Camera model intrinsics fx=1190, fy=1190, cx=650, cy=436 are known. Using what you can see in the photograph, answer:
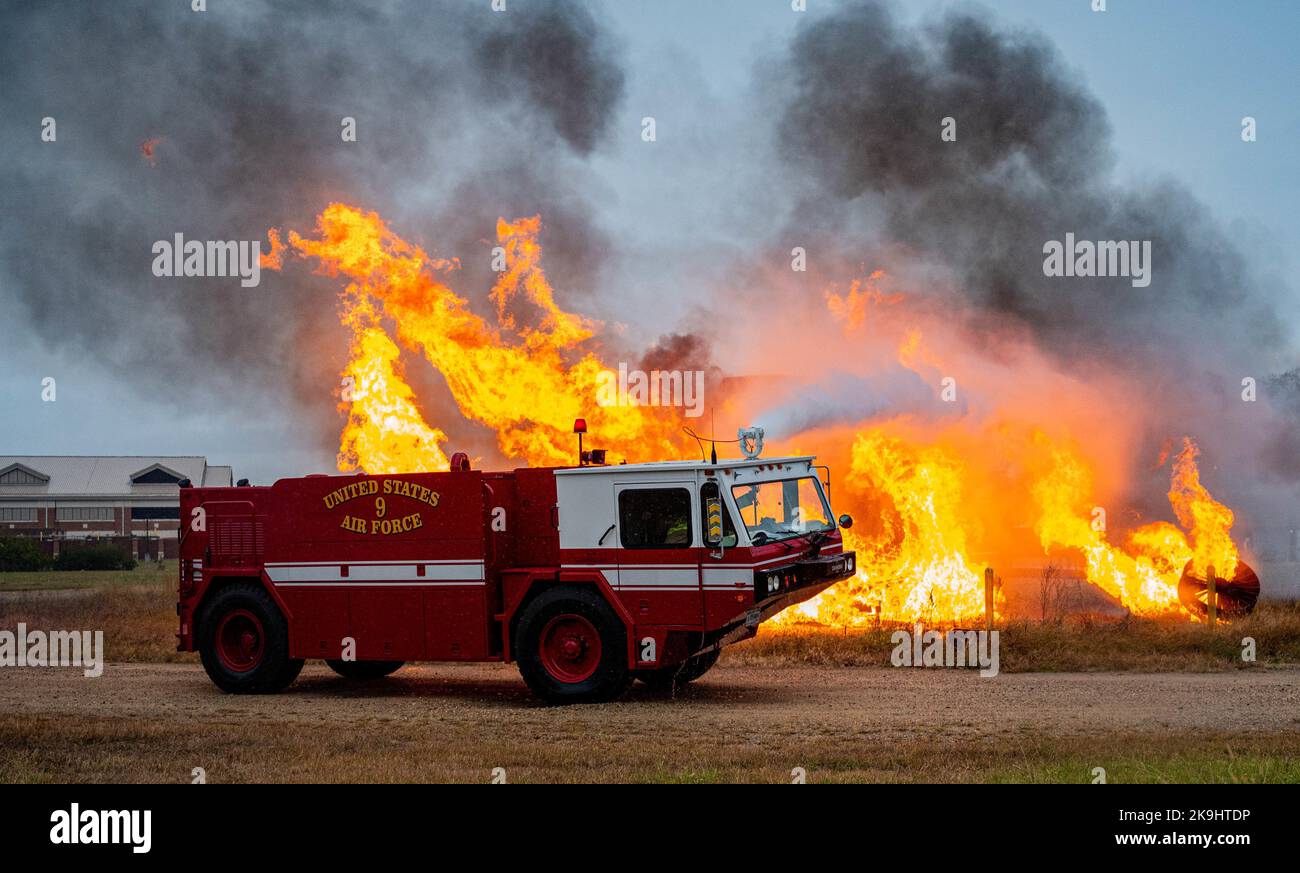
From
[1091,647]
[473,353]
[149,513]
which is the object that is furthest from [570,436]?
[149,513]

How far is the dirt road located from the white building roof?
65573 mm

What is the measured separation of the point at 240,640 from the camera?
1563 cm

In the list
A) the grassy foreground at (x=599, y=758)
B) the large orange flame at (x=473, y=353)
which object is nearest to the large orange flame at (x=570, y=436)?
the large orange flame at (x=473, y=353)

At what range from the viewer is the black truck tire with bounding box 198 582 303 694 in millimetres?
15047

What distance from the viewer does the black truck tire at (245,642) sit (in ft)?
49.4

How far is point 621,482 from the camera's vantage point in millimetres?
13508

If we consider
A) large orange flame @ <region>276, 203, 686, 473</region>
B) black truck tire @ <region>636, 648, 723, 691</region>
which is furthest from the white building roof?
black truck tire @ <region>636, 648, 723, 691</region>

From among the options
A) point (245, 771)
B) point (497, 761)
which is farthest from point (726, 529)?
point (245, 771)

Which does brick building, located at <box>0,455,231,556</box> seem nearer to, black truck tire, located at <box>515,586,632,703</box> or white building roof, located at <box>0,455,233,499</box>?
white building roof, located at <box>0,455,233,499</box>

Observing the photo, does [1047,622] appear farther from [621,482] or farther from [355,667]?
[355,667]

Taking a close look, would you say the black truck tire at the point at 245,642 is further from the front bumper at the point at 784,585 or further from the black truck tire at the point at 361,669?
the front bumper at the point at 784,585

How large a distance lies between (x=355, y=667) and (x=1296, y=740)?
11.6m

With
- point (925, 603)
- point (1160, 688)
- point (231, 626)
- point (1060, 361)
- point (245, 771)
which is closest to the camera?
point (245, 771)
